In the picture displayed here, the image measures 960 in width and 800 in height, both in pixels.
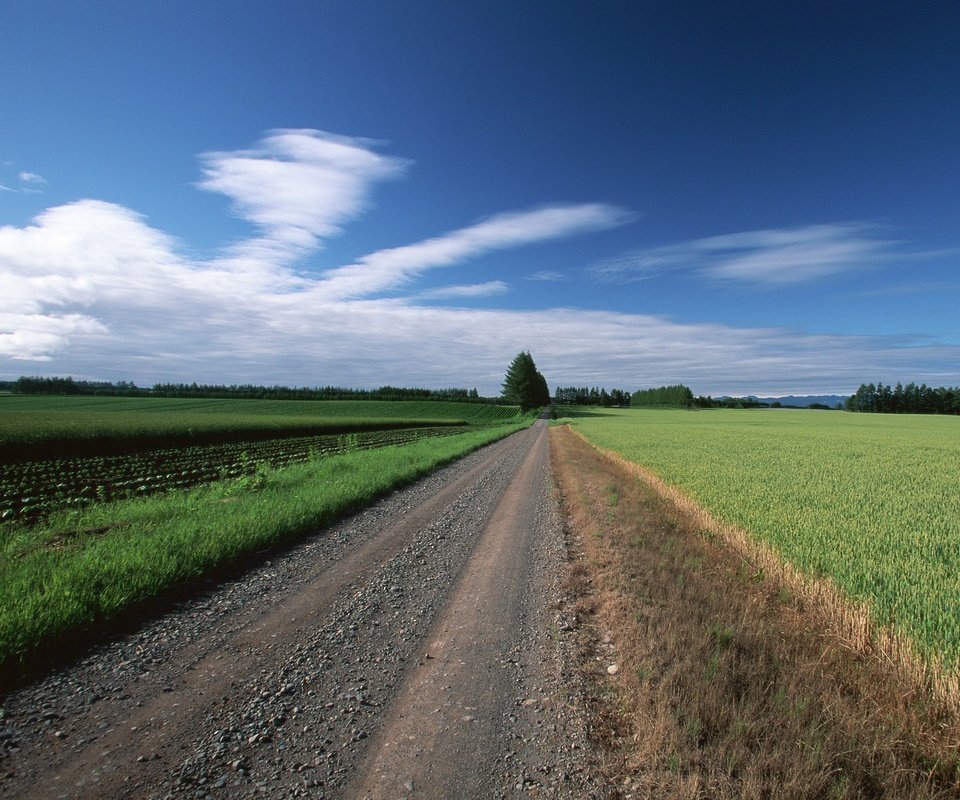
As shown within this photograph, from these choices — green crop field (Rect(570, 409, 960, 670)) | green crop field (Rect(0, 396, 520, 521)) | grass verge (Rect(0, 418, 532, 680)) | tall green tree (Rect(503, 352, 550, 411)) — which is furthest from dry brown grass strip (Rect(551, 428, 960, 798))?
tall green tree (Rect(503, 352, 550, 411))

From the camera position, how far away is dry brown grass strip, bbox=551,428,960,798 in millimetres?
3107

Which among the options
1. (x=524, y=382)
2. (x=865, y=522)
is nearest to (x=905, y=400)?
(x=524, y=382)

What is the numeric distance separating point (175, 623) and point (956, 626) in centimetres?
883

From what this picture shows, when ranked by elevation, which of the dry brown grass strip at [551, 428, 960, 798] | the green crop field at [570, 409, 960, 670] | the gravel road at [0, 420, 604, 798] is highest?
the green crop field at [570, 409, 960, 670]

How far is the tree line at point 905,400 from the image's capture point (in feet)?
403

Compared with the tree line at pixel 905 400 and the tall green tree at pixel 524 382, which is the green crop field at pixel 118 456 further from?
the tree line at pixel 905 400

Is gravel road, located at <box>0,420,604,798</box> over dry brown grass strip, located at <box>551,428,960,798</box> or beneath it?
beneath

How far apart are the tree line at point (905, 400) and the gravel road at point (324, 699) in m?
167

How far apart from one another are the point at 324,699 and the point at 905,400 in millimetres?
179526

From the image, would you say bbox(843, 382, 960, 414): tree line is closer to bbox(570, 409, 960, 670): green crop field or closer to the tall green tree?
the tall green tree

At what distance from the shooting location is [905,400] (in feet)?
435

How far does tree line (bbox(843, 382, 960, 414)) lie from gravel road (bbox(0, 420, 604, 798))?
548ft

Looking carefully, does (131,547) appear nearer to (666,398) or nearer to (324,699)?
(324,699)

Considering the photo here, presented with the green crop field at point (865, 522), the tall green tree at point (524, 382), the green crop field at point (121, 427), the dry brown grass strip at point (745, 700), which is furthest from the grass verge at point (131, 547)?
the tall green tree at point (524, 382)
